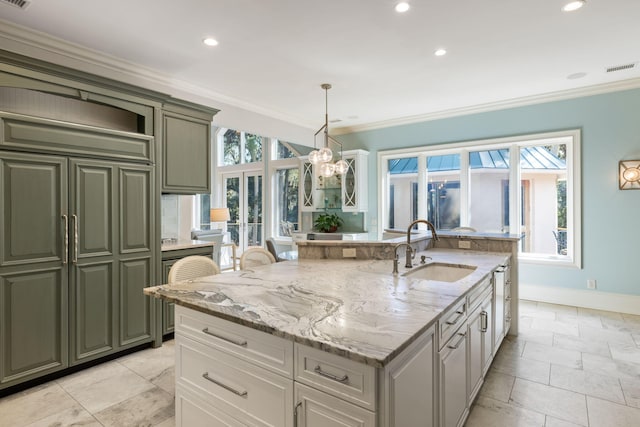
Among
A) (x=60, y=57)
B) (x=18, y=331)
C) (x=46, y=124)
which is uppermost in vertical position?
(x=60, y=57)

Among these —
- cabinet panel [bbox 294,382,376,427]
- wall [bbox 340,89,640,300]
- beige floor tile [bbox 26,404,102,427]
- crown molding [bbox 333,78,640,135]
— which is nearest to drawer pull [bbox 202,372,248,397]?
cabinet panel [bbox 294,382,376,427]

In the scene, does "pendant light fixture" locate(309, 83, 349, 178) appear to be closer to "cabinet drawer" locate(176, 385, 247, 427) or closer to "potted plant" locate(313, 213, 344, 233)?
"potted plant" locate(313, 213, 344, 233)

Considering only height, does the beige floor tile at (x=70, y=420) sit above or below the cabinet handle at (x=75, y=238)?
below

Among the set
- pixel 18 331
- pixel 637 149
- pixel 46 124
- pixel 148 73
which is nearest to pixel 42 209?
pixel 46 124

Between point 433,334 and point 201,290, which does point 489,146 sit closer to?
point 433,334

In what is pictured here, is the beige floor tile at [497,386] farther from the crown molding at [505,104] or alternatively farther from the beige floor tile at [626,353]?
the crown molding at [505,104]

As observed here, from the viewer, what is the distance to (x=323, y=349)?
3.66 feet

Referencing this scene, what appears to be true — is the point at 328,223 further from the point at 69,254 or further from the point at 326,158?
the point at 69,254

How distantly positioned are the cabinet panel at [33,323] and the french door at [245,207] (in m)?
5.34

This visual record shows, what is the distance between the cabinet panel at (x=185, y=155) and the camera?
137 inches

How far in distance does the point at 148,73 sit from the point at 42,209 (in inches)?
73.5

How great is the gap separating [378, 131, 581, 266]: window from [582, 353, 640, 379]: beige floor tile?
194 centimetres

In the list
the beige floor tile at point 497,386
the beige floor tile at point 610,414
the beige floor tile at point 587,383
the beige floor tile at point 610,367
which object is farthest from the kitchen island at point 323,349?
the beige floor tile at point 610,367

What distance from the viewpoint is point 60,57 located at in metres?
3.08
